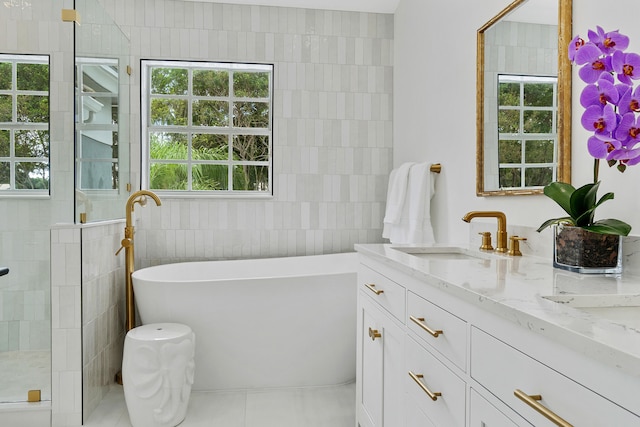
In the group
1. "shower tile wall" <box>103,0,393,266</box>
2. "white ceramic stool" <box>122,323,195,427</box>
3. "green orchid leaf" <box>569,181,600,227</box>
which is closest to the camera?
"green orchid leaf" <box>569,181,600,227</box>

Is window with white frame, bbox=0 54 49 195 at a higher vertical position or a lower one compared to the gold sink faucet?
higher

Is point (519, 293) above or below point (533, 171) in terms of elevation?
below

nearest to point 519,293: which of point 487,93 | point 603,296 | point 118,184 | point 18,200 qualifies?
point 603,296

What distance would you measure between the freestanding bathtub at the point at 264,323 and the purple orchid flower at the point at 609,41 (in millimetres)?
1744

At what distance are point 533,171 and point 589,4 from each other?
0.61m

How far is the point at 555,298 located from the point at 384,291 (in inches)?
31.3

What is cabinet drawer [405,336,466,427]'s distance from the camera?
1.09 m

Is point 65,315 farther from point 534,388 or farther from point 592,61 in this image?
point 592,61

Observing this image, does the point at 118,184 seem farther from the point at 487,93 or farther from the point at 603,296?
the point at 603,296

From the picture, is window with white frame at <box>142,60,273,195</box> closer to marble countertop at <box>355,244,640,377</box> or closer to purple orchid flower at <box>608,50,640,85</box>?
marble countertop at <box>355,244,640,377</box>

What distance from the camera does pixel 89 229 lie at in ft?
8.15

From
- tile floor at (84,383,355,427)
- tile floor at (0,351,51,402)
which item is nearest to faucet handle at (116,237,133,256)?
tile floor at (0,351,51,402)

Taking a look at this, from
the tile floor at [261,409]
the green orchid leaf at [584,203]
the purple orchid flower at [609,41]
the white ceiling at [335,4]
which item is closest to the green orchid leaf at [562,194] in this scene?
the green orchid leaf at [584,203]

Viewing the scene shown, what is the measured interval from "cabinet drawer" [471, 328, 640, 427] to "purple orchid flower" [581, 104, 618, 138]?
2.06ft
